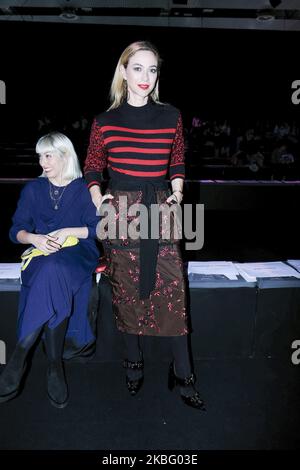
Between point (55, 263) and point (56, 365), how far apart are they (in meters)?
0.44

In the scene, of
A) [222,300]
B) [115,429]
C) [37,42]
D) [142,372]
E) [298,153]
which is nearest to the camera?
[115,429]

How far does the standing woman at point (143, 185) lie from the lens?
1606 mm

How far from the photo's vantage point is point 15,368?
5.31 ft

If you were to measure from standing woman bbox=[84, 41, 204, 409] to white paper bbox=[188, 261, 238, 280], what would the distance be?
0.49 metres

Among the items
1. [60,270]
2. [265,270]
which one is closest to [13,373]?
[60,270]

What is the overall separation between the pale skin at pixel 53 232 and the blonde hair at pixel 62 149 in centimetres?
2

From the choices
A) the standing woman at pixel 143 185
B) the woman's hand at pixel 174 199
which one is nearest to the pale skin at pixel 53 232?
the standing woman at pixel 143 185

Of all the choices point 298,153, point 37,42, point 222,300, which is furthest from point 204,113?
point 222,300

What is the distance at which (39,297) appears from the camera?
5.28ft

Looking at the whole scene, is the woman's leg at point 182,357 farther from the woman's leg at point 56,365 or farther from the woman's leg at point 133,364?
the woman's leg at point 56,365

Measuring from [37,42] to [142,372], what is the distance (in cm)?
492

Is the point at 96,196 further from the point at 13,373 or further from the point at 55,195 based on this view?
the point at 13,373

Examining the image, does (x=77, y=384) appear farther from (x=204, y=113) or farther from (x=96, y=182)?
(x=204, y=113)

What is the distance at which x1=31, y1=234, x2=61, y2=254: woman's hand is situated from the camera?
5.58 feet
